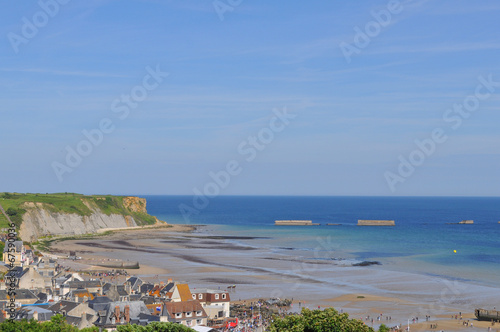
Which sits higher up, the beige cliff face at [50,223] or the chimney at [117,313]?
the beige cliff face at [50,223]

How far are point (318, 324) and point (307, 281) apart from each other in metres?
53.0

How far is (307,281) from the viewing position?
9262cm

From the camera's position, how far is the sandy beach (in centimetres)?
7100

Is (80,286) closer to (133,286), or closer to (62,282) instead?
(62,282)

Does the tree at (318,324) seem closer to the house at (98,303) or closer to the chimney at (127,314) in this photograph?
the chimney at (127,314)

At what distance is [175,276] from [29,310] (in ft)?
149

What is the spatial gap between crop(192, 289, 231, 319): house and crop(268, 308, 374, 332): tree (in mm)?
21009

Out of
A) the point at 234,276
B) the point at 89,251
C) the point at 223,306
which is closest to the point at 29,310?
the point at 223,306

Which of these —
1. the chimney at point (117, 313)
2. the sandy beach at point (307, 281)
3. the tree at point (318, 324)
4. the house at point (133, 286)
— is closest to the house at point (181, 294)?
the house at point (133, 286)

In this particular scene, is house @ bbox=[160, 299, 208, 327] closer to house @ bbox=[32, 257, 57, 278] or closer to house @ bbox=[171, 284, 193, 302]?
house @ bbox=[171, 284, 193, 302]

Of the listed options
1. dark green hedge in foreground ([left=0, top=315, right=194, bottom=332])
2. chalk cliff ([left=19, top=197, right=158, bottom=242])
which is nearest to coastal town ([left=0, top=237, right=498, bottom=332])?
dark green hedge in foreground ([left=0, top=315, right=194, bottom=332])

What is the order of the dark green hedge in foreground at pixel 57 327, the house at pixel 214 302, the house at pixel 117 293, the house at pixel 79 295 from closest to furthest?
1. the dark green hedge in foreground at pixel 57 327
2. the house at pixel 79 295
3. the house at pixel 117 293
4. the house at pixel 214 302

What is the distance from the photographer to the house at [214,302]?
61.8 meters

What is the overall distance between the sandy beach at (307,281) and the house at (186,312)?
55.5 ft
